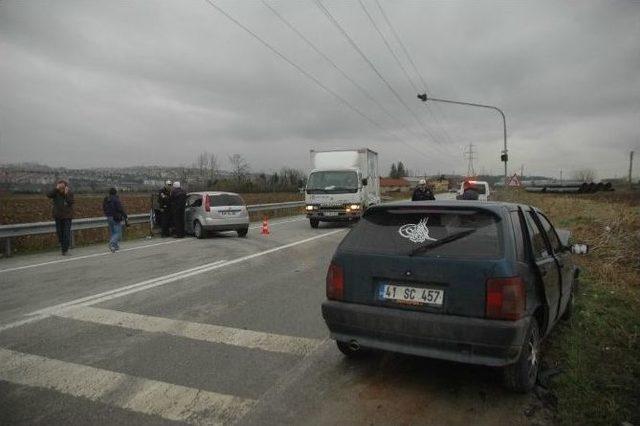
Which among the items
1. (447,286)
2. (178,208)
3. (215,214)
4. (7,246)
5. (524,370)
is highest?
(447,286)

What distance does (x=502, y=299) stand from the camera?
3.68m

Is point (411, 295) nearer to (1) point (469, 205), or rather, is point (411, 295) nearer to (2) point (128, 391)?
(1) point (469, 205)

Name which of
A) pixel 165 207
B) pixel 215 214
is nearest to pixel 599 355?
pixel 215 214

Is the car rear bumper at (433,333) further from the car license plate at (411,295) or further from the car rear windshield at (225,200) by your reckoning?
the car rear windshield at (225,200)

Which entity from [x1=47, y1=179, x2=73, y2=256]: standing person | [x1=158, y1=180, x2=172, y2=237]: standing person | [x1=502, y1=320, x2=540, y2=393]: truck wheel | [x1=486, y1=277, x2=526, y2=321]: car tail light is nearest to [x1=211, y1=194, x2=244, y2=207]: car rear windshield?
[x1=158, y1=180, x2=172, y2=237]: standing person

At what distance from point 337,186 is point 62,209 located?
9.92m

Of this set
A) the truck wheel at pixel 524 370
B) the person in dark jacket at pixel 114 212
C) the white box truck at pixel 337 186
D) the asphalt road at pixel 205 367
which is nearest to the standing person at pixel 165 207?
the person in dark jacket at pixel 114 212

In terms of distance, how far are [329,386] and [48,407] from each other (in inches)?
83.4

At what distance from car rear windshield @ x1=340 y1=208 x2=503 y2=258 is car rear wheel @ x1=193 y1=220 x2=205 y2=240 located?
12324mm

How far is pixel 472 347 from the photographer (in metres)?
3.71

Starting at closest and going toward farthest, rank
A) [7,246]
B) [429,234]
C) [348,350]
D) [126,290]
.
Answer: [429,234], [348,350], [126,290], [7,246]

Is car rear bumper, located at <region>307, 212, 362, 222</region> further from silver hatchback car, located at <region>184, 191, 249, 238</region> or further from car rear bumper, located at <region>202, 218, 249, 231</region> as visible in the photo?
car rear bumper, located at <region>202, 218, 249, 231</region>

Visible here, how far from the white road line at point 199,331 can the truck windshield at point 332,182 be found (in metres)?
13.5

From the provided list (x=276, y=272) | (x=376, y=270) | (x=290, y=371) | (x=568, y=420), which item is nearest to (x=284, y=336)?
(x=290, y=371)
